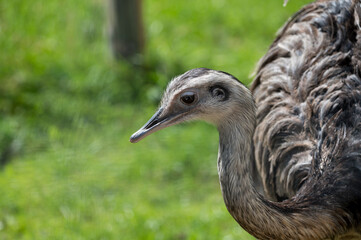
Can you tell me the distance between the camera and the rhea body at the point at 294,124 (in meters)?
3.05

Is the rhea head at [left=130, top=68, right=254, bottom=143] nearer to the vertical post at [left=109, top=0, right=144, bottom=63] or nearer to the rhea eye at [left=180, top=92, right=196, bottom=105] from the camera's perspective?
the rhea eye at [left=180, top=92, right=196, bottom=105]

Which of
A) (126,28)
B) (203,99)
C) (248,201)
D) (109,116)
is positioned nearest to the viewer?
(248,201)

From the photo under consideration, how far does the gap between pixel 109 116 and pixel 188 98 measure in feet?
9.28

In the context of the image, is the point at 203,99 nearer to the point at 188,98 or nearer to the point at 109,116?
the point at 188,98

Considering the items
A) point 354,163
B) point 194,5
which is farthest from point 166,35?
point 354,163

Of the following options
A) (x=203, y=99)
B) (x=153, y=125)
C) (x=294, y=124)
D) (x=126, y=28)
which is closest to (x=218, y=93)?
(x=203, y=99)

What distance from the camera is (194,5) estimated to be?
764 cm

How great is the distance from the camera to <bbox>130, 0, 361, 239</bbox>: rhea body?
3.05m

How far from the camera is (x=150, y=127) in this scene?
10.1ft

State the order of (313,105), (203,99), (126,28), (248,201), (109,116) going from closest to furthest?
(248,201)
(203,99)
(313,105)
(109,116)
(126,28)

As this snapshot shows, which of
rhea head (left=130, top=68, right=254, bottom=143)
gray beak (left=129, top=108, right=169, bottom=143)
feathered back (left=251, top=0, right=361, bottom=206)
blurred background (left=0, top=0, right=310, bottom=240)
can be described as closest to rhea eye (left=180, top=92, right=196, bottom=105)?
rhea head (left=130, top=68, right=254, bottom=143)

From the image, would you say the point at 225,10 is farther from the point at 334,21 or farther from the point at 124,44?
the point at 334,21

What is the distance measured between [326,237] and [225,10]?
188 inches

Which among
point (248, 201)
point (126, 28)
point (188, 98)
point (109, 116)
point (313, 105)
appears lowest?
point (109, 116)
